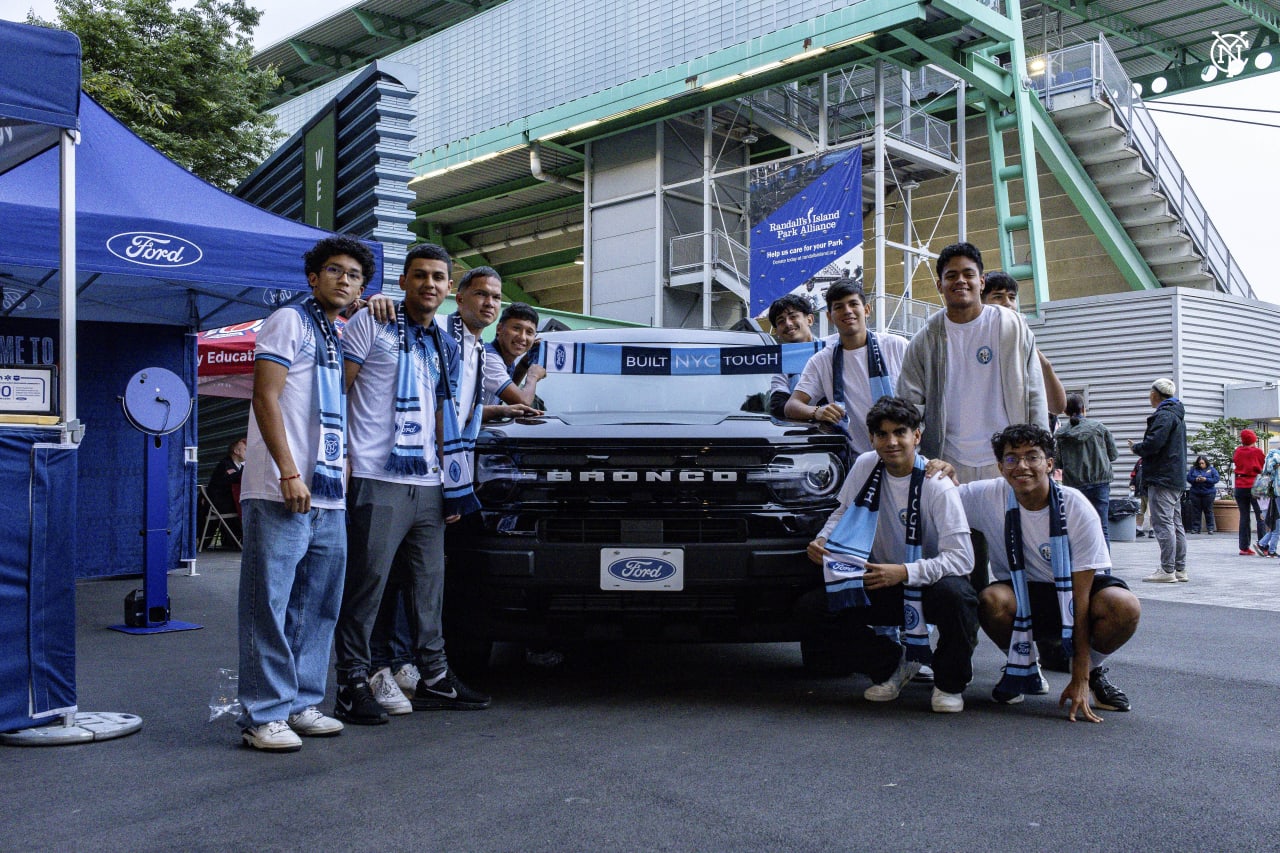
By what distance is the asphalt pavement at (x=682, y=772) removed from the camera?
9.13 feet

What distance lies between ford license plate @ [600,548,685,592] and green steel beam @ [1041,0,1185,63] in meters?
23.5

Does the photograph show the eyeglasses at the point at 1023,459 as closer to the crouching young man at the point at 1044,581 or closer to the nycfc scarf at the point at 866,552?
the crouching young man at the point at 1044,581

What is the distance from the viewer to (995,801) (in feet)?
10.00

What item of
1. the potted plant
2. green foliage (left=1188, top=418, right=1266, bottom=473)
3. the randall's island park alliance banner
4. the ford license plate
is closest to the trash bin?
the potted plant

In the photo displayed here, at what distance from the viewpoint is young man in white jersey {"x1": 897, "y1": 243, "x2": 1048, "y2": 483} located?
14.9 ft

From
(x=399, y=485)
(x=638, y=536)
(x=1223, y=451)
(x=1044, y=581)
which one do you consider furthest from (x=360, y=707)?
(x=1223, y=451)

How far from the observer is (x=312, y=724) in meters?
3.84

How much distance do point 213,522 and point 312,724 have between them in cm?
1134

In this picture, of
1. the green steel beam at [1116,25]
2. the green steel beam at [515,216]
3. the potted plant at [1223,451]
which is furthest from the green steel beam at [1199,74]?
the green steel beam at [515,216]

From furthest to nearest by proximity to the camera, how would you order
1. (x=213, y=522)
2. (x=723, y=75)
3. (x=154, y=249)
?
(x=723, y=75) → (x=213, y=522) → (x=154, y=249)

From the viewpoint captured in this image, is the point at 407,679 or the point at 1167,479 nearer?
the point at 407,679

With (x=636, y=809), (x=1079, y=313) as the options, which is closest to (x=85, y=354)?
(x=636, y=809)

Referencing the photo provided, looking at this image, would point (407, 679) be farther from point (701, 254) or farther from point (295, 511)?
point (701, 254)

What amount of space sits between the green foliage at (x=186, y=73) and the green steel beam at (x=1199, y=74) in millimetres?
21629
